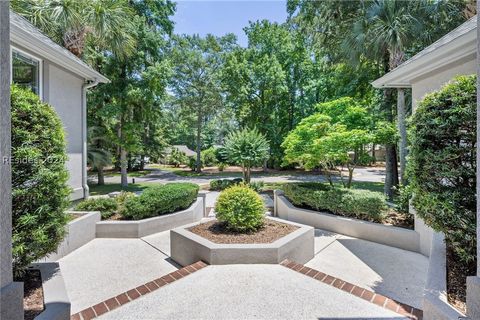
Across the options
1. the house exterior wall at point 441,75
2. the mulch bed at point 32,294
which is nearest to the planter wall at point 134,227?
the mulch bed at point 32,294

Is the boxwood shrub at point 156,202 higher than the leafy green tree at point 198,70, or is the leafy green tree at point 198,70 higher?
the leafy green tree at point 198,70

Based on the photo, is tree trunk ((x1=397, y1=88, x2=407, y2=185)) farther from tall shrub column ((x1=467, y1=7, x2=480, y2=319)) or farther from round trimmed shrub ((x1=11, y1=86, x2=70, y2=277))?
round trimmed shrub ((x1=11, y1=86, x2=70, y2=277))

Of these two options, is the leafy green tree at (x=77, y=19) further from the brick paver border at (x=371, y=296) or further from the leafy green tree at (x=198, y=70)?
the leafy green tree at (x=198, y=70)

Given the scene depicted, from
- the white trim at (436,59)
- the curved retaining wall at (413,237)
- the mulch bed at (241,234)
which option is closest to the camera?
the curved retaining wall at (413,237)

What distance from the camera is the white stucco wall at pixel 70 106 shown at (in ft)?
21.9

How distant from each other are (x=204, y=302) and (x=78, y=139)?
277 inches

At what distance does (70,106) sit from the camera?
7.67 meters

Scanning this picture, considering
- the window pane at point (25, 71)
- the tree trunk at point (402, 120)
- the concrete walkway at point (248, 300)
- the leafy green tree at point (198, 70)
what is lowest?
the concrete walkway at point (248, 300)

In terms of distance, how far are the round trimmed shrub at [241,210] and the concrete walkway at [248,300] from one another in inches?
49.7

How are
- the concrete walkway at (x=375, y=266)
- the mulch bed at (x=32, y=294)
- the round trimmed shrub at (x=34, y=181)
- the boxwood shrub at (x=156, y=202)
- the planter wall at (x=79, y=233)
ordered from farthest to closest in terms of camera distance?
the boxwood shrub at (x=156, y=202) < the planter wall at (x=79, y=233) < the concrete walkway at (x=375, y=266) < the round trimmed shrub at (x=34, y=181) < the mulch bed at (x=32, y=294)

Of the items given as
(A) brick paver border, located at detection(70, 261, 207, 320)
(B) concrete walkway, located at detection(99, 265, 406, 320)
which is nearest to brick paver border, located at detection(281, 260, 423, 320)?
(B) concrete walkway, located at detection(99, 265, 406, 320)

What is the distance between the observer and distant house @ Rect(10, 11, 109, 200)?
5492 millimetres

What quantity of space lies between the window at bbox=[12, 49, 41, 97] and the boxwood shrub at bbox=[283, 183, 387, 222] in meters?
7.67

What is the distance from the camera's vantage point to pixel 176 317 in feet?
10.3
